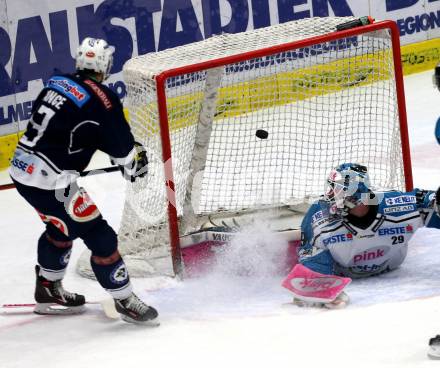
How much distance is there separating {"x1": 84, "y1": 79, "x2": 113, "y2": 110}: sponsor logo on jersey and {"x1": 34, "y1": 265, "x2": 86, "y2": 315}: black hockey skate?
0.85 m

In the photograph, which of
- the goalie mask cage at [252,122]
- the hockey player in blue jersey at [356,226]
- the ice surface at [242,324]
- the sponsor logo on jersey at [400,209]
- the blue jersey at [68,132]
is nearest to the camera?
the ice surface at [242,324]

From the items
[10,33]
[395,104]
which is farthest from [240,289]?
[10,33]

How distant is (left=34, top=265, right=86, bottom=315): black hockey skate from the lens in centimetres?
455

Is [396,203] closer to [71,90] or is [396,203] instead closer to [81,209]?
[81,209]

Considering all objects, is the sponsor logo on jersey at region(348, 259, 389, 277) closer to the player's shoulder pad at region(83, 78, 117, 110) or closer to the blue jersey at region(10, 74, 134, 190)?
the blue jersey at region(10, 74, 134, 190)

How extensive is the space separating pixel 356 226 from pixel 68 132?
1211mm

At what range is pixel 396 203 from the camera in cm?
448

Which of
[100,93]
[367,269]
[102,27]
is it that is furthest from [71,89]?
[102,27]

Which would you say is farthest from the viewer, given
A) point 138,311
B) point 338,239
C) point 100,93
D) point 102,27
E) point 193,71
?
point 102,27

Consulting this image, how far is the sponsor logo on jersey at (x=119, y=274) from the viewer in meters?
4.25

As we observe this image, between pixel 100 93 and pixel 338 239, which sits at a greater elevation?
pixel 100 93

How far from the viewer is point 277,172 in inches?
229

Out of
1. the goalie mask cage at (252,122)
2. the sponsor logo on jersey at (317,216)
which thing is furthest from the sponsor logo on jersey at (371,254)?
the goalie mask cage at (252,122)

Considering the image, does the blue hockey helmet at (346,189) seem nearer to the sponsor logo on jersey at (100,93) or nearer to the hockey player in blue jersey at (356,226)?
the hockey player in blue jersey at (356,226)
